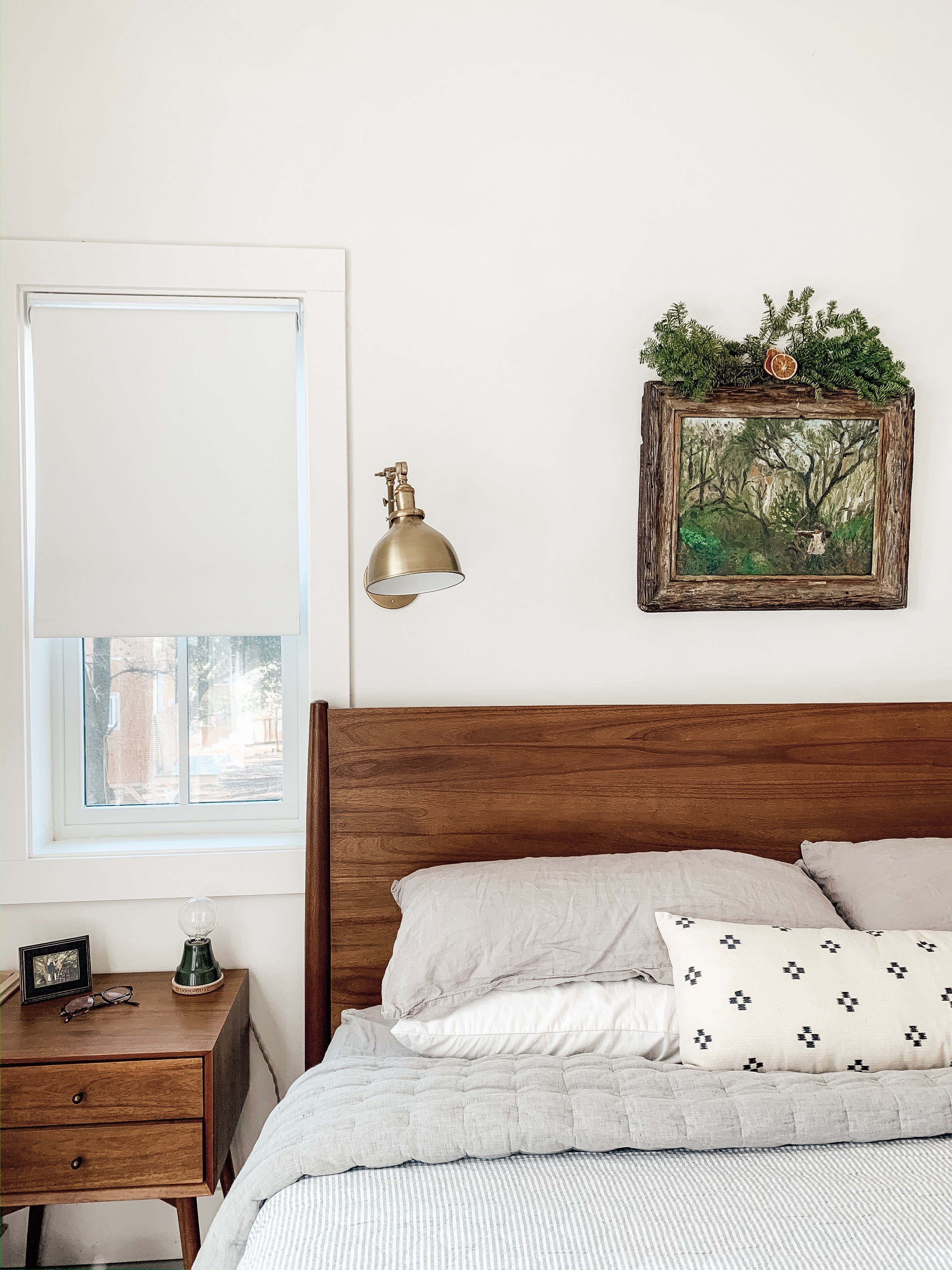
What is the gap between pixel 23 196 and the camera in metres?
1.78

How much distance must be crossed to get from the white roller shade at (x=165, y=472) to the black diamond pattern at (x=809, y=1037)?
4.03 feet

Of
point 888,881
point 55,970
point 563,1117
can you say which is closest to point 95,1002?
point 55,970

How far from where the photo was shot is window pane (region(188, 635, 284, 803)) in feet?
6.47

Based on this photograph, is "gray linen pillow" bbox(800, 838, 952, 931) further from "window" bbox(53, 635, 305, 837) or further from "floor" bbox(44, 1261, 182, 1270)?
"floor" bbox(44, 1261, 182, 1270)

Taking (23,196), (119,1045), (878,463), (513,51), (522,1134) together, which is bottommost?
(119,1045)

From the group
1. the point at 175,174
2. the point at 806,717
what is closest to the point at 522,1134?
the point at 806,717

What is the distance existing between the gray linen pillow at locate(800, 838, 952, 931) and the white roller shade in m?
1.22

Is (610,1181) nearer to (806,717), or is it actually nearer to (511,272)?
(806,717)

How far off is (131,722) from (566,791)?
1016mm

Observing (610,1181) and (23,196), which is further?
(23,196)

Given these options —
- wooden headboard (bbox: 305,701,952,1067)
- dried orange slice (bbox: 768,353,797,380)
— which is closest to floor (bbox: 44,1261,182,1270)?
wooden headboard (bbox: 305,701,952,1067)

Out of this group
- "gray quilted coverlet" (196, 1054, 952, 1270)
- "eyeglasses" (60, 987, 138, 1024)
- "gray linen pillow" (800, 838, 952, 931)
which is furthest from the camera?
"eyeglasses" (60, 987, 138, 1024)

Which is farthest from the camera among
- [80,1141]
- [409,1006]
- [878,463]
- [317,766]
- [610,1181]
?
[878,463]

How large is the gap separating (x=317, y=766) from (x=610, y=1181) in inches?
38.2
